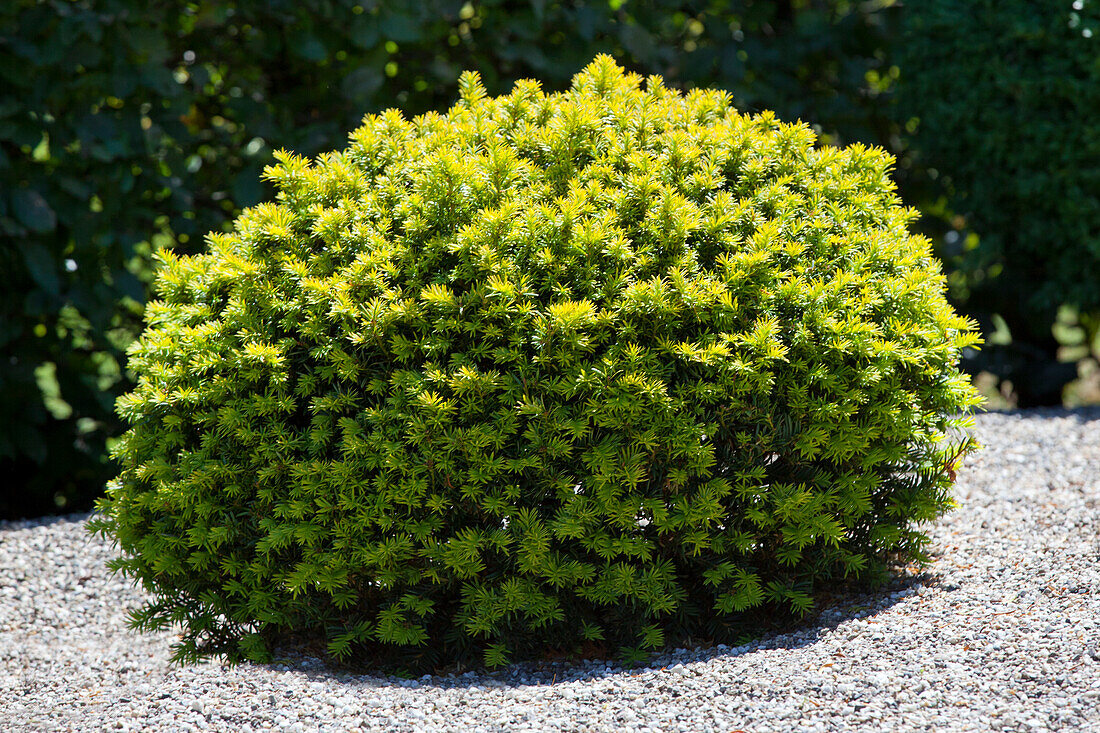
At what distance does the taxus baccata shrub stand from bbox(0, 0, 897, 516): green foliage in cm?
188

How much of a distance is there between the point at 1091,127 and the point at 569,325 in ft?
11.0

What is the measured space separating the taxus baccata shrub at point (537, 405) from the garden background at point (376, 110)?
1.91m

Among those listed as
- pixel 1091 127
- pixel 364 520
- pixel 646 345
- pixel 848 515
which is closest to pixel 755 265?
pixel 646 345

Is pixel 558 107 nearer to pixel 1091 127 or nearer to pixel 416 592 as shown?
pixel 416 592

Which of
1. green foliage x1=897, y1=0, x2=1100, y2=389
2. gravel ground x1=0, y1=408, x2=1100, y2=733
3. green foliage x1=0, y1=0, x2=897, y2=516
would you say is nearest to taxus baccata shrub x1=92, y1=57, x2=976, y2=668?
gravel ground x1=0, y1=408, x2=1100, y2=733

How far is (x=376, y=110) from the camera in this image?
16.5ft

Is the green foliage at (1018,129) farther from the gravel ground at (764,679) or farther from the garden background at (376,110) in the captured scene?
the gravel ground at (764,679)

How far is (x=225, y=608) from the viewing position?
9.04 feet

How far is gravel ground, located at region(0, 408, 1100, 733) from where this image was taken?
2.25 metres

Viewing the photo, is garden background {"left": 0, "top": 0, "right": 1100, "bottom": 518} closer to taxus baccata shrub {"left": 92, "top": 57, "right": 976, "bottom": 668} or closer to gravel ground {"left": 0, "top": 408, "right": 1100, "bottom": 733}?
gravel ground {"left": 0, "top": 408, "right": 1100, "bottom": 733}

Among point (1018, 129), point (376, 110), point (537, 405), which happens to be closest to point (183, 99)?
point (376, 110)

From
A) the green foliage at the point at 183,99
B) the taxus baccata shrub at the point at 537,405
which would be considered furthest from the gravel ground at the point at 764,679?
the green foliage at the point at 183,99

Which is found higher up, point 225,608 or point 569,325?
point 569,325

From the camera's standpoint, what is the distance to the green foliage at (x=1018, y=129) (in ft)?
15.1
